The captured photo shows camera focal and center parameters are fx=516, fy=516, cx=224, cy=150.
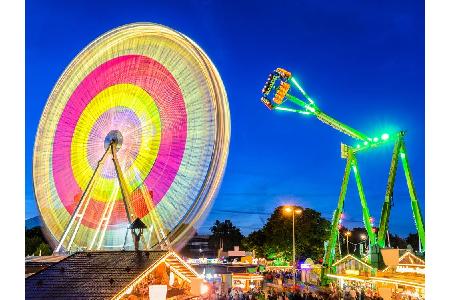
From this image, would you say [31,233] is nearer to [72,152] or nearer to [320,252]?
[320,252]

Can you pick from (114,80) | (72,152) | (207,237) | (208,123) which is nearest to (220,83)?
(208,123)

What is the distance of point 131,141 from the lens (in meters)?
21.4

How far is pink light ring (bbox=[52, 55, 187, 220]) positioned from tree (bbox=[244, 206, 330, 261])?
3759 cm

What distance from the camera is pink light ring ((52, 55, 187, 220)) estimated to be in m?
20.7

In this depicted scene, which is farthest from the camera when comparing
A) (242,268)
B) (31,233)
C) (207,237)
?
(207,237)

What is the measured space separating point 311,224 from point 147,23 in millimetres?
42112

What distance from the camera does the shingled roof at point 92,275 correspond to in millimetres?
11055

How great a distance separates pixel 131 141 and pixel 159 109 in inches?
71.1

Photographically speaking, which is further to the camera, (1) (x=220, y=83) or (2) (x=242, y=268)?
(2) (x=242, y=268)

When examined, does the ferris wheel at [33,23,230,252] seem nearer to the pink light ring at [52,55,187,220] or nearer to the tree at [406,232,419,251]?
the pink light ring at [52,55,187,220]

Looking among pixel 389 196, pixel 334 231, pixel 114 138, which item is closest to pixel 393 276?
pixel 389 196

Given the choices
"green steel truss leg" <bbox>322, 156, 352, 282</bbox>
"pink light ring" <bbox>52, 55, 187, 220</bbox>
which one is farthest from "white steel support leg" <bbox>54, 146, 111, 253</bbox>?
"green steel truss leg" <bbox>322, 156, 352, 282</bbox>
